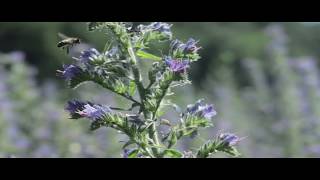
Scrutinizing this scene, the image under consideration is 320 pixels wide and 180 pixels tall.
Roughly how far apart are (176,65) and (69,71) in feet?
1.29

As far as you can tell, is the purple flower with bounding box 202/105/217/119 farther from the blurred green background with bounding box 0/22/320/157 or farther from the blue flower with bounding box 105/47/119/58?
the blurred green background with bounding box 0/22/320/157

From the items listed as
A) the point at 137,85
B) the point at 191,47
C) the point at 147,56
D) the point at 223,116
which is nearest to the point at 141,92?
the point at 137,85

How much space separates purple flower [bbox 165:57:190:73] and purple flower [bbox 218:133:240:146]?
294 millimetres

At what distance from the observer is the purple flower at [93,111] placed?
253 cm

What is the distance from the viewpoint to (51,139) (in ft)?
28.1

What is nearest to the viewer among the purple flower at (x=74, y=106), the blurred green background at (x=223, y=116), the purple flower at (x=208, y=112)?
the purple flower at (x=74, y=106)

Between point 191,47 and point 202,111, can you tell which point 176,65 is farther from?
point 202,111

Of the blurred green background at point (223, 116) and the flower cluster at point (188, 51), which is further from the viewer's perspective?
the blurred green background at point (223, 116)

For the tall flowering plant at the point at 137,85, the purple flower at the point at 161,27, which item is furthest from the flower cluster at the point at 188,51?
the purple flower at the point at 161,27

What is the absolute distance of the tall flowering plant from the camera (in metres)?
2.56

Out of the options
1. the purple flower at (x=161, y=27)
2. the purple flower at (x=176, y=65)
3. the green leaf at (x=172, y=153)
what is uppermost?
the purple flower at (x=161, y=27)

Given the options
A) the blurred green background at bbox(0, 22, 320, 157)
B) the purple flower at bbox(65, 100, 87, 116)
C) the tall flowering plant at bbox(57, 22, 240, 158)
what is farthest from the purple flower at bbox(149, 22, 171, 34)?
the blurred green background at bbox(0, 22, 320, 157)

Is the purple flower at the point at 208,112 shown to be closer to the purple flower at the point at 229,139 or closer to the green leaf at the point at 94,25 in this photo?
the purple flower at the point at 229,139
